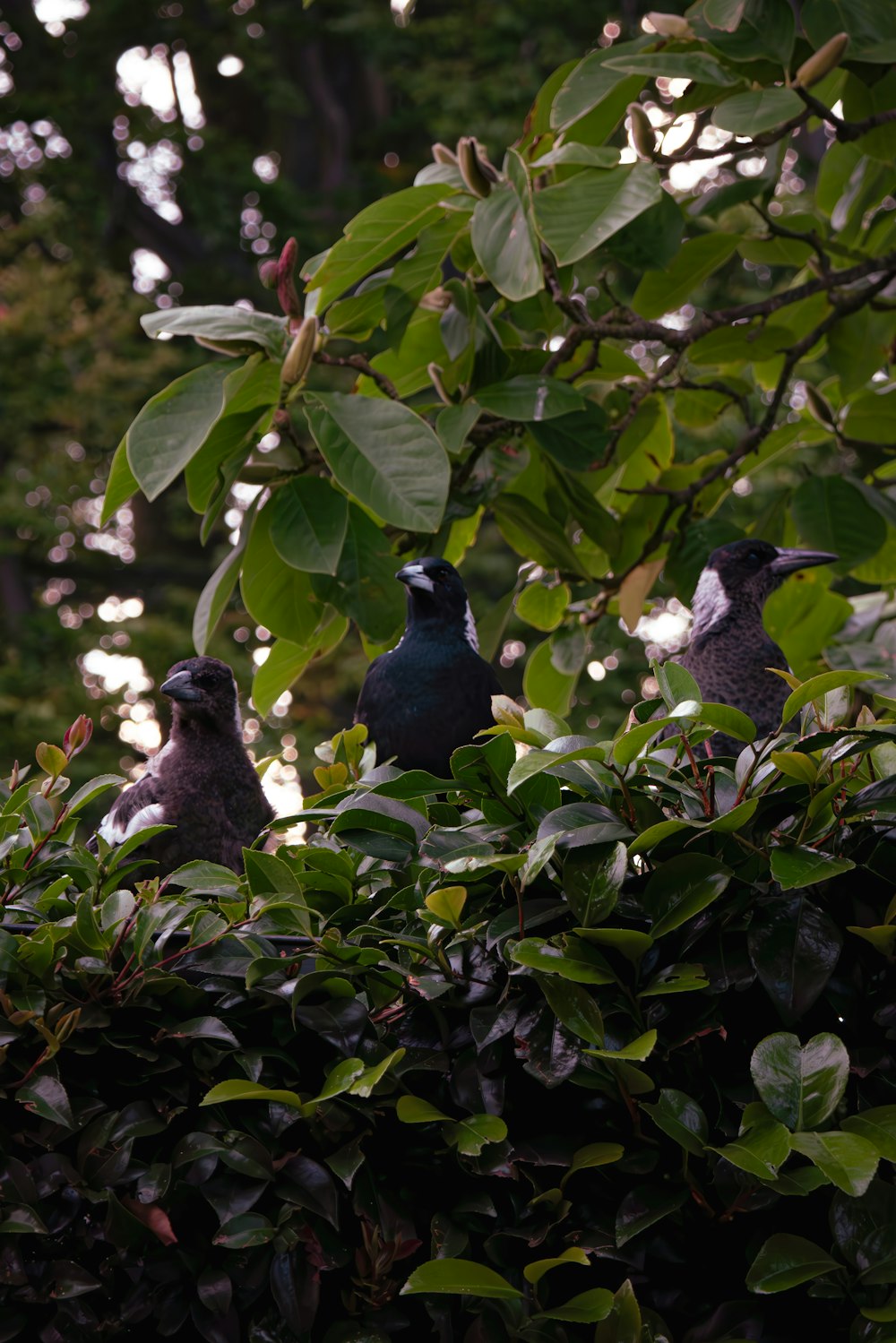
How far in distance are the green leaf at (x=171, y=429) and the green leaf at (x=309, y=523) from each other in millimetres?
291

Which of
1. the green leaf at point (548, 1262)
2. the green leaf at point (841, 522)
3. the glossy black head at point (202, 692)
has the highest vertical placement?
the green leaf at point (548, 1262)

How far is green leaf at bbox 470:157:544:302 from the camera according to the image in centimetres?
258

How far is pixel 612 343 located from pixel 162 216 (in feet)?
34.8

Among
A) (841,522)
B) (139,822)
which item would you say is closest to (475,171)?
(841,522)

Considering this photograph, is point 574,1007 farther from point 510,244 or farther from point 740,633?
point 740,633

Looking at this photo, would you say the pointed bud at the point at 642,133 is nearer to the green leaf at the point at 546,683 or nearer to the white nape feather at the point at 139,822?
the green leaf at the point at 546,683

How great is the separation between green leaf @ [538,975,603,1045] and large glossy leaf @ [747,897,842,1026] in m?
0.19

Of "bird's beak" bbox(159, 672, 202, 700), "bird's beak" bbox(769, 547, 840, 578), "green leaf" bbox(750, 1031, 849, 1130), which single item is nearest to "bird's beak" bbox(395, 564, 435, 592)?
"bird's beak" bbox(159, 672, 202, 700)

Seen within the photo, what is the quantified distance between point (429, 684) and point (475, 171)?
108cm

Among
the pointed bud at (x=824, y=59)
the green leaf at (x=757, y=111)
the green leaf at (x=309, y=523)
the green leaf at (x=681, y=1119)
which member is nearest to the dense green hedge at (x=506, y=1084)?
the green leaf at (x=681, y=1119)

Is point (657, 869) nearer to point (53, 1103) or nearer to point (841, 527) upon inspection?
point (53, 1103)

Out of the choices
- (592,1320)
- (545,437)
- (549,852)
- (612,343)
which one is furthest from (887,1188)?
(612,343)

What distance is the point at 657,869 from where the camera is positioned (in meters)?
1.64

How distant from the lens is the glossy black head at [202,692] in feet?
9.03
